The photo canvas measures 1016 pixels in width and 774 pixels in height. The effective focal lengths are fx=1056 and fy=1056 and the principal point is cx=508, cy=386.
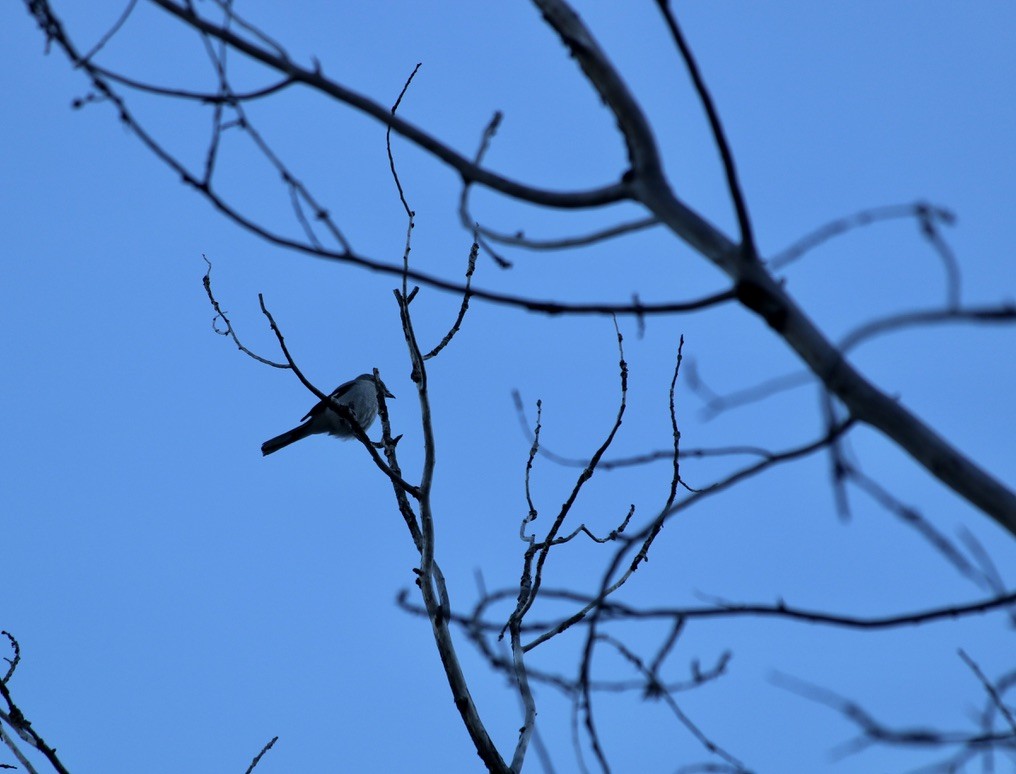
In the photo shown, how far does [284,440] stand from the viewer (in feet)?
38.6

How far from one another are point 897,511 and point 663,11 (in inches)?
39.8

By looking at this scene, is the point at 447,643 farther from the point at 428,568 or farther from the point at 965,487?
the point at 965,487

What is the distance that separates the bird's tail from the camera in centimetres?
1171

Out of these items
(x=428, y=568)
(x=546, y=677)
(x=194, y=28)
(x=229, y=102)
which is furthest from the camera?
(x=428, y=568)

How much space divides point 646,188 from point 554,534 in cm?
244

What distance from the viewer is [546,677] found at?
2617 millimetres

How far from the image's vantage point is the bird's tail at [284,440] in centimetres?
1171

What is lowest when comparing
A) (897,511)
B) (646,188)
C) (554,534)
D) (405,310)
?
(897,511)

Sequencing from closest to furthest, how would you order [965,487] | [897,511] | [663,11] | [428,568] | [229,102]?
[965,487], [663,11], [897,511], [229,102], [428,568]

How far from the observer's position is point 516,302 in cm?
199

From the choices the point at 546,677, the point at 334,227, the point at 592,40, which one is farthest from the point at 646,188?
the point at 546,677

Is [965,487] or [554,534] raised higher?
[554,534]

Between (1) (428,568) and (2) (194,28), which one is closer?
(2) (194,28)

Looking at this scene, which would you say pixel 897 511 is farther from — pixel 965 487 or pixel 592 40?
pixel 592 40
